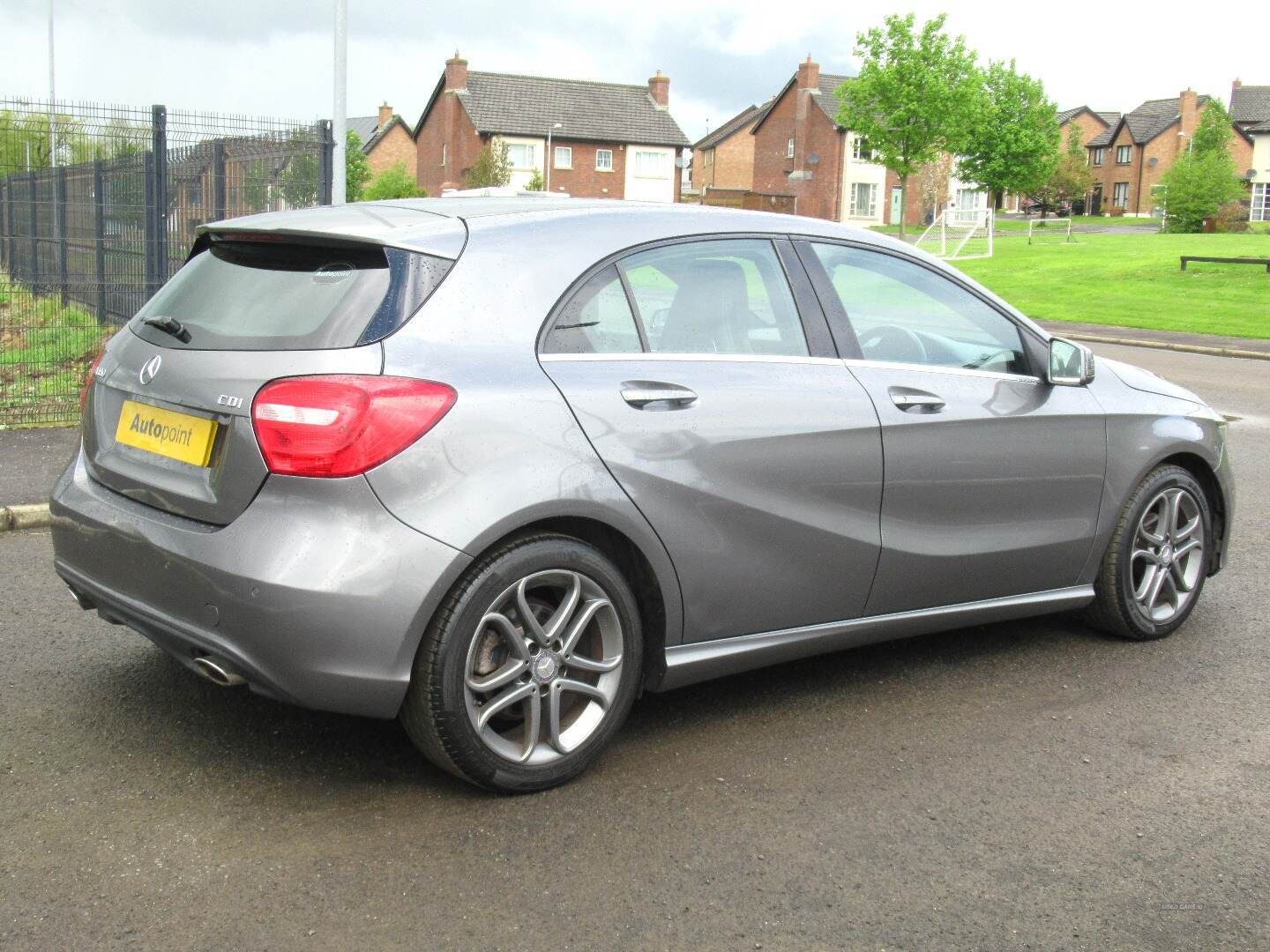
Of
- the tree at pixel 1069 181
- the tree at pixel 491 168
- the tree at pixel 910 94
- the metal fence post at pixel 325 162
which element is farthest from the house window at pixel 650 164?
the metal fence post at pixel 325 162

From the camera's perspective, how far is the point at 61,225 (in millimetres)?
16719

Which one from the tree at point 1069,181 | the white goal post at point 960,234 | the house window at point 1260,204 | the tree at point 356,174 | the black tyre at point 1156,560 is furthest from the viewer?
the house window at point 1260,204

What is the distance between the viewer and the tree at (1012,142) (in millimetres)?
70125

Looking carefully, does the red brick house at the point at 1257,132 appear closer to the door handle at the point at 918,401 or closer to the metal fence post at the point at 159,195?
the metal fence post at the point at 159,195

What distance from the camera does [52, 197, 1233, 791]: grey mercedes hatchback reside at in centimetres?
351

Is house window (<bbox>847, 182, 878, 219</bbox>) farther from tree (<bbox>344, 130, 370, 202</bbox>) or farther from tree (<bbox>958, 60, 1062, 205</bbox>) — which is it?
tree (<bbox>344, 130, 370, 202</bbox>)

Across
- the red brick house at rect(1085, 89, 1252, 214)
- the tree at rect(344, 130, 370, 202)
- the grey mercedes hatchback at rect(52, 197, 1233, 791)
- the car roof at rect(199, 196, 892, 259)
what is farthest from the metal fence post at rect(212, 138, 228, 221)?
the red brick house at rect(1085, 89, 1252, 214)

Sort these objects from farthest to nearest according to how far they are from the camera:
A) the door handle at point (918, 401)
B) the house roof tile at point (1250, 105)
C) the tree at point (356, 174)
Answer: the house roof tile at point (1250, 105) → the tree at point (356, 174) → the door handle at point (918, 401)

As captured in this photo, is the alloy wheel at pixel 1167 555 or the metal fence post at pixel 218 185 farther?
the metal fence post at pixel 218 185

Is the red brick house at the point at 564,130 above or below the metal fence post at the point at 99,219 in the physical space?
above

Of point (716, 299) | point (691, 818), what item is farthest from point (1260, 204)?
point (691, 818)

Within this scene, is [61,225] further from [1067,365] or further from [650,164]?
[650,164]

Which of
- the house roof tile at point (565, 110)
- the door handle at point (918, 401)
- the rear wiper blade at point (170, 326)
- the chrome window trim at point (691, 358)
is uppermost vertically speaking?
the house roof tile at point (565, 110)

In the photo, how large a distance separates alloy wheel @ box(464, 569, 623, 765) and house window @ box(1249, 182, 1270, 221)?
100430mm
